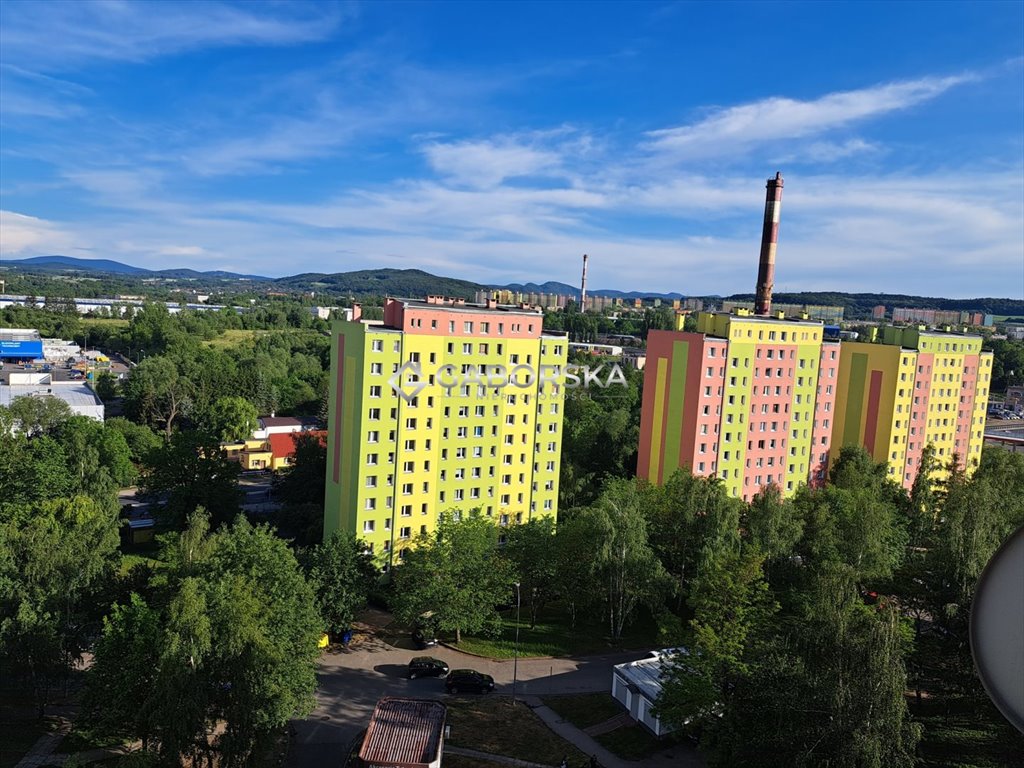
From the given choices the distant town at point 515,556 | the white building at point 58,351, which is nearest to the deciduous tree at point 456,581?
the distant town at point 515,556

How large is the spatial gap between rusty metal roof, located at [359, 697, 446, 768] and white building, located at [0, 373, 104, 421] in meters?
49.3

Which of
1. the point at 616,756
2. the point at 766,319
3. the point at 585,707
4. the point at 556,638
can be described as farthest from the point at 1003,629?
the point at 766,319

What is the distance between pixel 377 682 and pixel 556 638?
9.39 metres

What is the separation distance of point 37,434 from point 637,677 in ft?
174

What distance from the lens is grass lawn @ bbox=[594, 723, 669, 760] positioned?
2457cm

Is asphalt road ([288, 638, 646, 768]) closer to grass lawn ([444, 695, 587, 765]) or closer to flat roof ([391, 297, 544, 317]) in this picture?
grass lawn ([444, 695, 587, 765])

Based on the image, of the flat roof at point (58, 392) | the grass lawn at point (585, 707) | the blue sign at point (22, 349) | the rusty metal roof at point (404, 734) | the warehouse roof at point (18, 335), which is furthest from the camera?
the warehouse roof at point (18, 335)

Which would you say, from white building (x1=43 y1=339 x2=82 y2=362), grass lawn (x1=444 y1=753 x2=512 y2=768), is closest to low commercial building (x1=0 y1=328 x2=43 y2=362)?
white building (x1=43 y1=339 x2=82 y2=362)

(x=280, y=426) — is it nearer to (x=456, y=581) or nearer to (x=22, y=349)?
(x=456, y=581)

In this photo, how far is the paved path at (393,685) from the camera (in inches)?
958

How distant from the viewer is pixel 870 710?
1605 centimetres

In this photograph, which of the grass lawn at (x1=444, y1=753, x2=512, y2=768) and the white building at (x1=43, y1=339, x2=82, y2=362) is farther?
the white building at (x1=43, y1=339, x2=82, y2=362)

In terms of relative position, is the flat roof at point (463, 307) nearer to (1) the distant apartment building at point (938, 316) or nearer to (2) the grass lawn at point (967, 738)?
(2) the grass lawn at point (967, 738)

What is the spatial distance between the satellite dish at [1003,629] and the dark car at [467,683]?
27.9m
